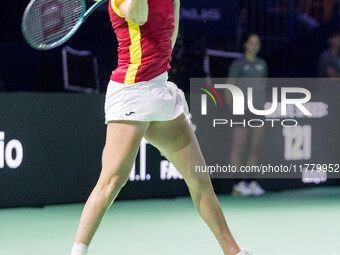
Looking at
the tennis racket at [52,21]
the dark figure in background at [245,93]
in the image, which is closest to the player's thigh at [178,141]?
the tennis racket at [52,21]

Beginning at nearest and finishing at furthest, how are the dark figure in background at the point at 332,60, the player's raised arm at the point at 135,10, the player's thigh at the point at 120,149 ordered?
the player's raised arm at the point at 135,10 < the player's thigh at the point at 120,149 < the dark figure in background at the point at 332,60

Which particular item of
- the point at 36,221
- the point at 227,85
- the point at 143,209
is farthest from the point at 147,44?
the point at 227,85

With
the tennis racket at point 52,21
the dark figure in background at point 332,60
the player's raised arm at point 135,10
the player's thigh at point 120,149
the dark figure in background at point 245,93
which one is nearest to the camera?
the player's raised arm at point 135,10

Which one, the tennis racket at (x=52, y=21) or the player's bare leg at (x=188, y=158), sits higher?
the tennis racket at (x=52, y=21)

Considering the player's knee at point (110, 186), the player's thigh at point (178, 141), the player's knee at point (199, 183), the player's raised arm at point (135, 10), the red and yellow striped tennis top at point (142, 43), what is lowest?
the player's knee at point (199, 183)

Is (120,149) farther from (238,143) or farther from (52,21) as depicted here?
(238,143)

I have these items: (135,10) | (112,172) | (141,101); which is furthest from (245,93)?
(135,10)

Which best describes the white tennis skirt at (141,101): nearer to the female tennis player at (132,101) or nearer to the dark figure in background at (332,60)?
the female tennis player at (132,101)

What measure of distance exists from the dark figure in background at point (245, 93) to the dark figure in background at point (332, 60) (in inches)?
52.1

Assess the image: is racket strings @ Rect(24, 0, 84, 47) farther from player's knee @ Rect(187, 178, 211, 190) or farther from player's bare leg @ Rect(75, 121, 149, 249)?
player's knee @ Rect(187, 178, 211, 190)

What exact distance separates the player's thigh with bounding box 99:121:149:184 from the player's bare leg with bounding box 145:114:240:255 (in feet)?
0.60

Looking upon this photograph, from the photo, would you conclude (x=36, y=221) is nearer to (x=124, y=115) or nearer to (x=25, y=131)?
(x=25, y=131)

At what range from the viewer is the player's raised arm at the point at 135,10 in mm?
3512

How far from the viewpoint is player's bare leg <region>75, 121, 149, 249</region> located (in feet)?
12.4
